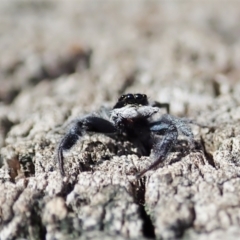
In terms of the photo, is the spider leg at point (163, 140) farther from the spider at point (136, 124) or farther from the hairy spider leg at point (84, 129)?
the hairy spider leg at point (84, 129)

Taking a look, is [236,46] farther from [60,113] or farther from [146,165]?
[146,165]

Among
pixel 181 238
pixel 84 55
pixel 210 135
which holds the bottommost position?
pixel 181 238

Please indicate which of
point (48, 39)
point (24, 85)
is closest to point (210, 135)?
point (24, 85)

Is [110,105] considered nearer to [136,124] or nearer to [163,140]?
[136,124]

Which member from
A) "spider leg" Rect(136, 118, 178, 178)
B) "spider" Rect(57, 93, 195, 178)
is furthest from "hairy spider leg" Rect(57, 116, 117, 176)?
"spider leg" Rect(136, 118, 178, 178)

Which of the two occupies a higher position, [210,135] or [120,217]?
[210,135]

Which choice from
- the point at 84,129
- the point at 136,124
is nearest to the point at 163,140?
the point at 136,124

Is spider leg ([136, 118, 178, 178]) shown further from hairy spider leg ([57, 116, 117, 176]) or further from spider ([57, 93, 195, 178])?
hairy spider leg ([57, 116, 117, 176])
